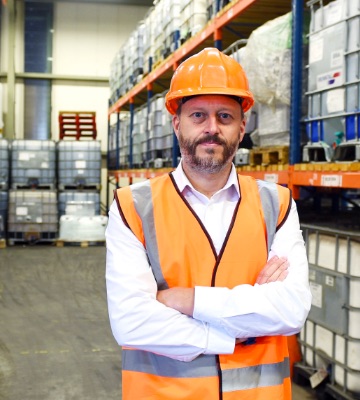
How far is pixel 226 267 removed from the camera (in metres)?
2.03

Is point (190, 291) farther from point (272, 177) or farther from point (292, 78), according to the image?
point (272, 177)

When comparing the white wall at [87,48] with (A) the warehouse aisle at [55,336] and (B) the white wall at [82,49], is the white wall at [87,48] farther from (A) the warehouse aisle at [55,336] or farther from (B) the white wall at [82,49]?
(A) the warehouse aisle at [55,336]

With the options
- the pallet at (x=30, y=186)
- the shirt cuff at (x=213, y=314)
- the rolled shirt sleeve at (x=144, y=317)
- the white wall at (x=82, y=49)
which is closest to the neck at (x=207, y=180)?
the rolled shirt sleeve at (x=144, y=317)

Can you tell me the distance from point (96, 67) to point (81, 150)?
4310 millimetres

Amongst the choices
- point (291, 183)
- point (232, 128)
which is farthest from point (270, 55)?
point (232, 128)

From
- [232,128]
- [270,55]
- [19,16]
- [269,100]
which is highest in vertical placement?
[19,16]

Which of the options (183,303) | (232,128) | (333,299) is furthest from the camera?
(333,299)

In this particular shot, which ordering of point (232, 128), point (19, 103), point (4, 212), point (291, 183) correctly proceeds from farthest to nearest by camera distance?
point (19, 103)
point (4, 212)
point (291, 183)
point (232, 128)

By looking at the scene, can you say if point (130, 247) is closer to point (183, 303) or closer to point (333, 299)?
point (183, 303)

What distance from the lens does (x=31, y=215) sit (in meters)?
12.2

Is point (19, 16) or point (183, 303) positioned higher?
point (19, 16)

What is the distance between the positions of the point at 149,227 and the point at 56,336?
12.6 feet

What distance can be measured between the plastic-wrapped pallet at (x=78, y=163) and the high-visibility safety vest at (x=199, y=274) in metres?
11.1

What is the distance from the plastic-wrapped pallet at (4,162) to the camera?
12516 mm
